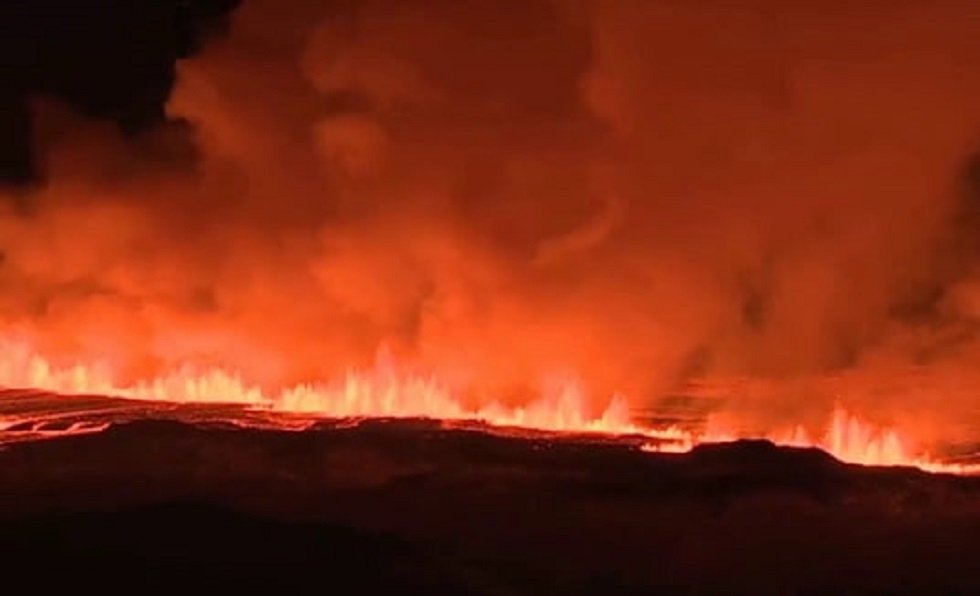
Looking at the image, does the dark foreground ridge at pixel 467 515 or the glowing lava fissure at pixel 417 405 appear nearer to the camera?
the dark foreground ridge at pixel 467 515

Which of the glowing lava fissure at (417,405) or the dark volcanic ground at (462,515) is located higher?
the glowing lava fissure at (417,405)

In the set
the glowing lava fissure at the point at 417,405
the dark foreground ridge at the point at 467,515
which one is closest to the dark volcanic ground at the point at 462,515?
the dark foreground ridge at the point at 467,515

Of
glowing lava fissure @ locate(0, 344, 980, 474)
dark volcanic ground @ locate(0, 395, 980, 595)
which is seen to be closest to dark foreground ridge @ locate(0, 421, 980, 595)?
dark volcanic ground @ locate(0, 395, 980, 595)

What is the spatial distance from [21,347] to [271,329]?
14.9 ft

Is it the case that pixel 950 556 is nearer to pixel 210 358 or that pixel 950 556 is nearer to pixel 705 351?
pixel 705 351

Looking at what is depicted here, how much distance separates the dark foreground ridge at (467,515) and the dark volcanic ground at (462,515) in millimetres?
25

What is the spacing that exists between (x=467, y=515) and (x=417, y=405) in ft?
26.1

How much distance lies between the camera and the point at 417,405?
920 inches

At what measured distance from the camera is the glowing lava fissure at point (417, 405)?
20.1 m

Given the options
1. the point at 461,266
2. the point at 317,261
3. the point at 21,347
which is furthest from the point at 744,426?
the point at 21,347

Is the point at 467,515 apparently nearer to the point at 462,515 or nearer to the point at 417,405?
the point at 462,515

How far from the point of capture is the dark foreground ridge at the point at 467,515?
1385 centimetres

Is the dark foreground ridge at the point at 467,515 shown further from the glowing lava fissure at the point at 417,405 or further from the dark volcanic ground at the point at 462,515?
the glowing lava fissure at the point at 417,405

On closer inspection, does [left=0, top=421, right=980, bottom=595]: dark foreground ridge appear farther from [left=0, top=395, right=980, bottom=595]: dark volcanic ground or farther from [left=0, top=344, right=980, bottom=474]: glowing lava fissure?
[left=0, top=344, right=980, bottom=474]: glowing lava fissure
